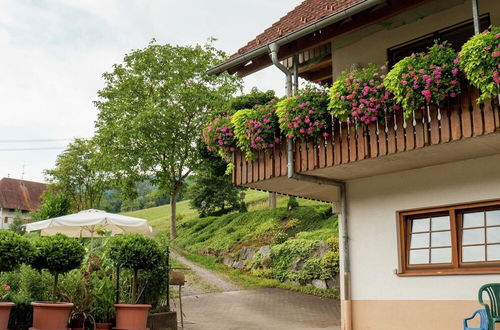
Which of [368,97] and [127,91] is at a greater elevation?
[127,91]

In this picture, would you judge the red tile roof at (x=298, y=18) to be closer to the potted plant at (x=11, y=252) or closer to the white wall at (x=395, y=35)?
the white wall at (x=395, y=35)

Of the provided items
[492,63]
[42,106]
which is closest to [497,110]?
[492,63]

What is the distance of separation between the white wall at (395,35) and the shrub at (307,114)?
5.30ft

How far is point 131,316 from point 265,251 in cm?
1265

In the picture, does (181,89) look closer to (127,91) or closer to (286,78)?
(127,91)

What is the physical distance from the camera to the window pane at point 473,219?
8023 mm

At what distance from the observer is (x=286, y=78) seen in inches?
375

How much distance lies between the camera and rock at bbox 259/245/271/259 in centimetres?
2156

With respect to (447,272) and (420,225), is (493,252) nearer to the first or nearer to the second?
(447,272)

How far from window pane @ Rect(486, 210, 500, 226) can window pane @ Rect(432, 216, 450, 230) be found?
658mm

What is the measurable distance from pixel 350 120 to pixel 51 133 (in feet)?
165

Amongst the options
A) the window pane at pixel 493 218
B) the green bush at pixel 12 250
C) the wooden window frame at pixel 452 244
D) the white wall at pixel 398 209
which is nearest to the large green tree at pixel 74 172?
the green bush at pixel 12 250

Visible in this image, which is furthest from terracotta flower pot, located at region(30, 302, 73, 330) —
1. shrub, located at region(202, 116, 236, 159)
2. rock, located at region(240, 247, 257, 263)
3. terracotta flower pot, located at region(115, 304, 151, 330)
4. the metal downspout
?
rock, located at region(240, 247, 257, 263)

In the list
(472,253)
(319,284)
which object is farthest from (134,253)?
(319,284)
